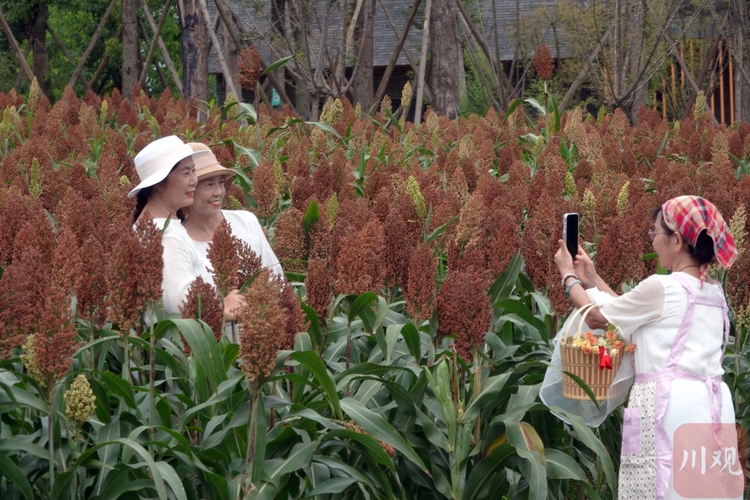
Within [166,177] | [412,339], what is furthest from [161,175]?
[412,339]

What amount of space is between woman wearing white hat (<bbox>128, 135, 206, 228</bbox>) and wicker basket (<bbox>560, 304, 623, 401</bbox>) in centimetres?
208

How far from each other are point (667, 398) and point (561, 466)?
48cm

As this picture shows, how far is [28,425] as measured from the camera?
11.8ft

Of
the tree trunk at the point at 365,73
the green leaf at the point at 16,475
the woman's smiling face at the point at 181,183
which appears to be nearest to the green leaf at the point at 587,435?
the green leaf at the point at 16,475

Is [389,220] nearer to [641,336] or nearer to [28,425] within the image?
[641,336]

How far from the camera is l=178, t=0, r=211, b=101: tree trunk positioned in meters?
11.1

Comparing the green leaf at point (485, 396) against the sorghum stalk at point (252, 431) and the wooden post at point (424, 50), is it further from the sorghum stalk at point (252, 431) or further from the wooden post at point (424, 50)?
the wooden post at point (424, 50)

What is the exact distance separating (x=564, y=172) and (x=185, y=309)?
4127 mm

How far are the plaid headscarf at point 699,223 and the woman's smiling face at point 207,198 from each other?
91.4 inches

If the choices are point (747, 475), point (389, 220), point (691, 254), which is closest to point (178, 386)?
point (389, 220)

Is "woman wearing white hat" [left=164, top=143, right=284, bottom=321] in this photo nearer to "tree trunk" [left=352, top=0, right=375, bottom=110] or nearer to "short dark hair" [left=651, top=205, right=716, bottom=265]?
"short dark hair" [left=651, top=205, right=716, bottom=265]

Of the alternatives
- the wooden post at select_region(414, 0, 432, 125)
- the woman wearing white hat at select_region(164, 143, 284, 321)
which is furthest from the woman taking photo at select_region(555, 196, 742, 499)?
the wooden post at select_region(414, 0, 432, 125)

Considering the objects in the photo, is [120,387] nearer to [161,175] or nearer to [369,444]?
[369,444]

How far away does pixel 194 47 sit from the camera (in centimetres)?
1117
